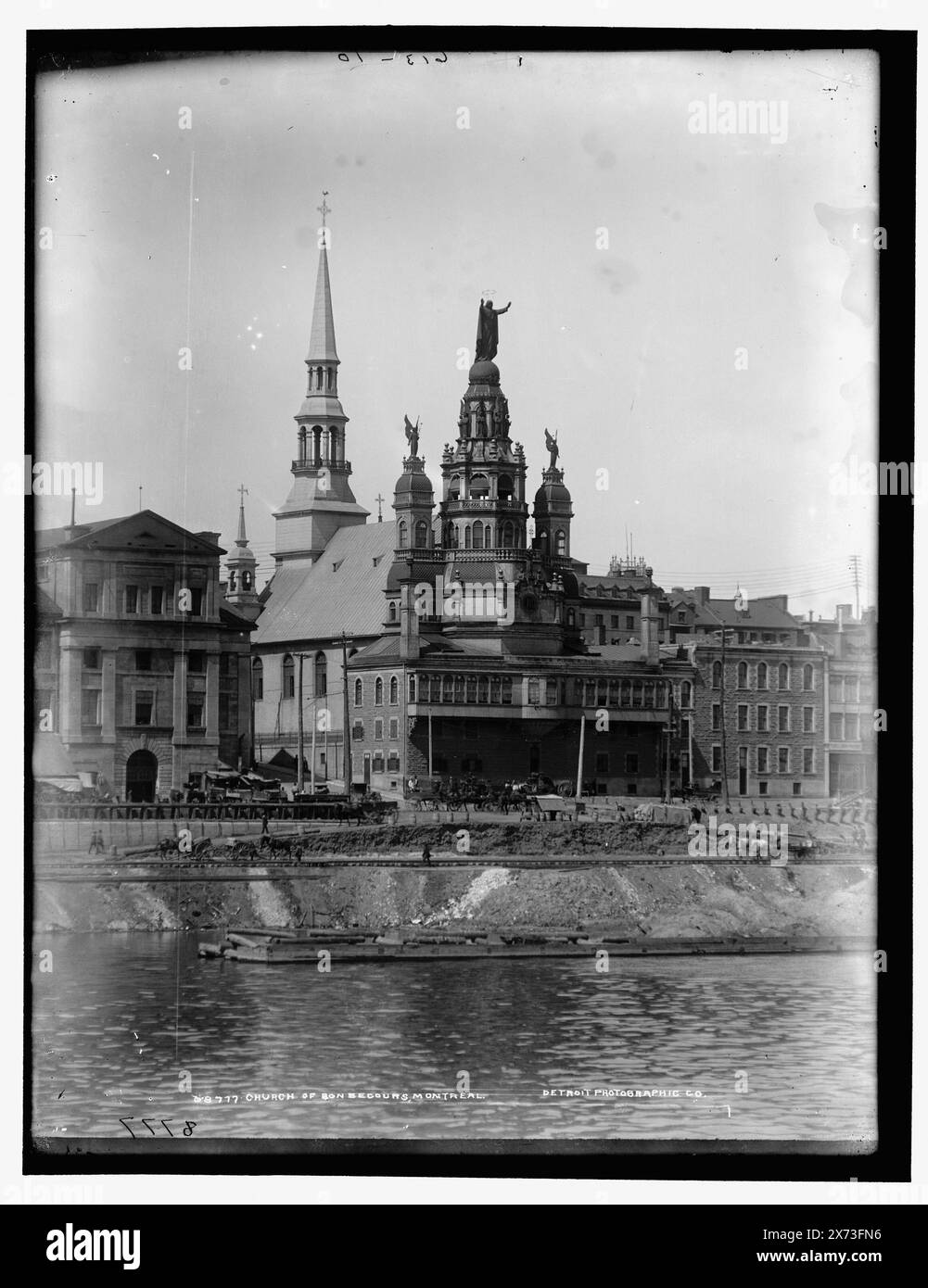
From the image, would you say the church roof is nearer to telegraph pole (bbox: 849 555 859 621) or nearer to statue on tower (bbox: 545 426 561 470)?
statue on tower (bbox: 545 426 561 470)

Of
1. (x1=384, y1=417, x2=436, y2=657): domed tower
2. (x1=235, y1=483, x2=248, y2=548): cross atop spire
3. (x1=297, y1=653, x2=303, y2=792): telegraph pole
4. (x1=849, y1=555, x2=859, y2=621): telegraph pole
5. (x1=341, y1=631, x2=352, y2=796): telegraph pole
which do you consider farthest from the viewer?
(x1=297, y1=653, x2=303, y2=792): telegraph pole

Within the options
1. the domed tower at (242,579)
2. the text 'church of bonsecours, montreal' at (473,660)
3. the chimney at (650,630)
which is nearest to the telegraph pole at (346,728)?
the text 'church of bonsecours, montreal' at (473,660)

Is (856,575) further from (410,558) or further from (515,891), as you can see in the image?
(410,558)

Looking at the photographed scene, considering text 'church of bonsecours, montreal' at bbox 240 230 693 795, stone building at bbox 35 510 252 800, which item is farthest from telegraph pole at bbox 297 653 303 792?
stone building at bbox 35 510 252 800

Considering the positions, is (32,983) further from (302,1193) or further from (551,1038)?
(551,1038)

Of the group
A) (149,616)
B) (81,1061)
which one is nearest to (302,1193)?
(81,1061)

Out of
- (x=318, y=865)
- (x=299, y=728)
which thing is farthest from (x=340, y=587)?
(x=318, y=865)
